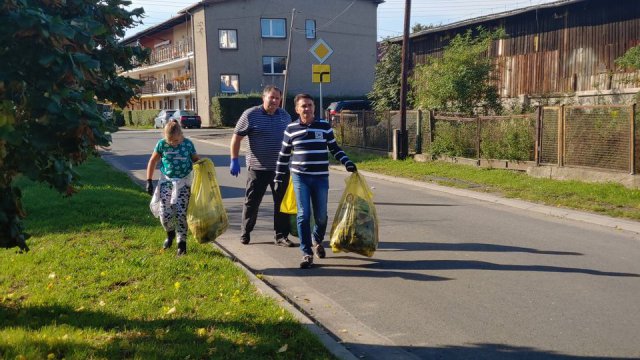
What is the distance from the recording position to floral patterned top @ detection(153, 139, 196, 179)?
23.5 ft

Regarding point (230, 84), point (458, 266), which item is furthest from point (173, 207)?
point (230, 84)

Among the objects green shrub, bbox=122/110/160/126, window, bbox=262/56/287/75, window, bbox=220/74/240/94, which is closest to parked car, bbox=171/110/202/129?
window, bbox=220/74/240/94

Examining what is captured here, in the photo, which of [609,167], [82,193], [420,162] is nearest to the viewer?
[82,193]

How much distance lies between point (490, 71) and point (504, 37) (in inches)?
133

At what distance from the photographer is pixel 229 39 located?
4688 centimetres

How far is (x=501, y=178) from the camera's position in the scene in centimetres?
1405

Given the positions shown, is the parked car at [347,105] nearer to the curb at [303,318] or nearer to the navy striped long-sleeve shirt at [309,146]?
the navy striped long-sleeve shirt at [309,146]

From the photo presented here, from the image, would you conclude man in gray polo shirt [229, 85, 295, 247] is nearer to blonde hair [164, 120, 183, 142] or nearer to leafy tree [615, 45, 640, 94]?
blonde hair [164, 120, 183, 142]

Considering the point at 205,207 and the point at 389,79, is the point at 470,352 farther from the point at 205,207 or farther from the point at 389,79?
the point at 389,79

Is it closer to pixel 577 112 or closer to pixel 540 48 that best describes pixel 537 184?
pixel 577 112

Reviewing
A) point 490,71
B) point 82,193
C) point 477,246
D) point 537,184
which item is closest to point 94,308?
point 477,246

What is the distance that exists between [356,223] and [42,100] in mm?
4184

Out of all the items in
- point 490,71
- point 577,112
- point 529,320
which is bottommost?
point 529,320

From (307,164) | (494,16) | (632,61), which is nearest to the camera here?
(307,164)
